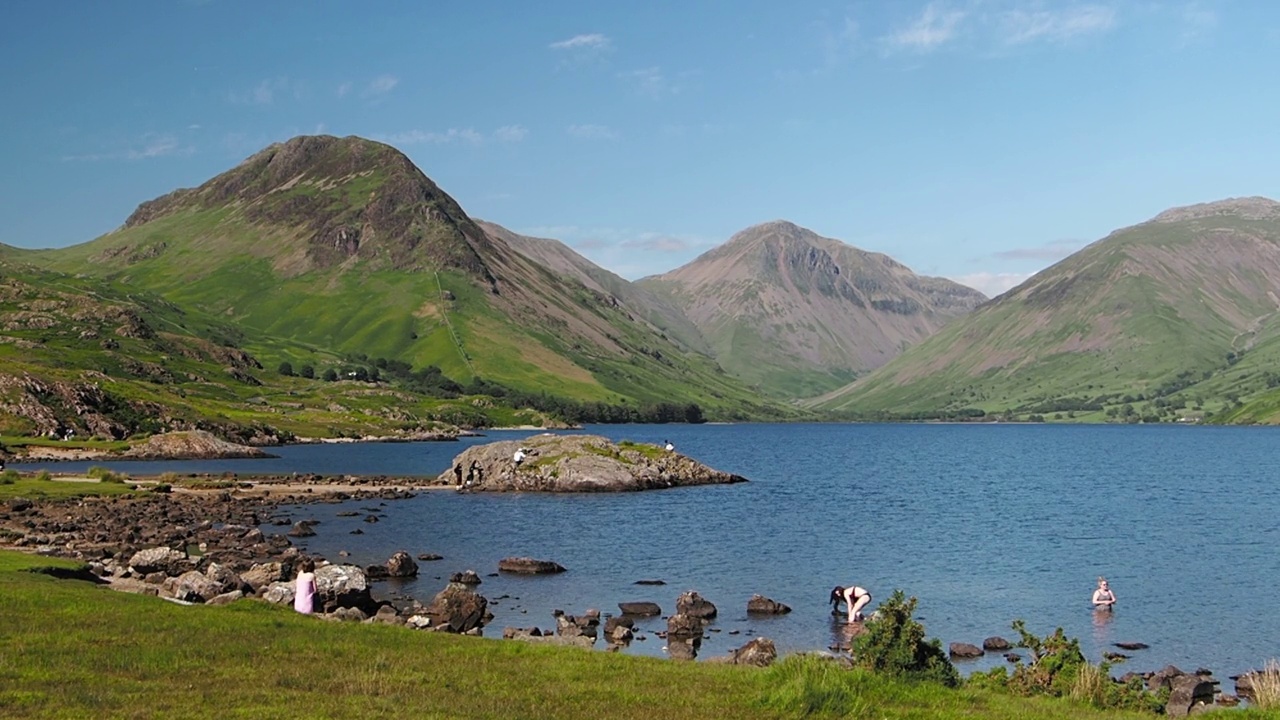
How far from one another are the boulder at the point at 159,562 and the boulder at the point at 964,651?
1634 inches

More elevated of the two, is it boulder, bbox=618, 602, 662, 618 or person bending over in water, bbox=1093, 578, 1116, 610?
boulder, bbox=618, 602, 662, 618

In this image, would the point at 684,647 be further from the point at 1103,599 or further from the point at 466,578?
the point at 1103,599

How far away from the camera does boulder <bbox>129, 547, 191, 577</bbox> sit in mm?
56969

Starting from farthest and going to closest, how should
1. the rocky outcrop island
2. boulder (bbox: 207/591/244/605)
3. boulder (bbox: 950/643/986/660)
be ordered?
1. the rocky outcrop island
2. boulder (bbox: 950/643/986/660)
3. boulder (bbox: 207/591/244/605)

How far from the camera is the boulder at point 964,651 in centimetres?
4597

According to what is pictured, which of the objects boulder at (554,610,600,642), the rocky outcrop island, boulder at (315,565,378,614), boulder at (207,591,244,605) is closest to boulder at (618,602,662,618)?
boulder at (554,610,600,642)

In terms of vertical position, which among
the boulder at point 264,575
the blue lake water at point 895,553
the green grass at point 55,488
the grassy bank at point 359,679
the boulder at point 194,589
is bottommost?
the blue lake water at point 895,553

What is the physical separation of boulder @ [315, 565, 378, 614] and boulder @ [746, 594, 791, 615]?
2017 centimetres

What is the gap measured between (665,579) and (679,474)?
70101 millimetres

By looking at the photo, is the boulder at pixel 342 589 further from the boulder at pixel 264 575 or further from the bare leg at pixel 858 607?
the bare leg at pixel 858 607

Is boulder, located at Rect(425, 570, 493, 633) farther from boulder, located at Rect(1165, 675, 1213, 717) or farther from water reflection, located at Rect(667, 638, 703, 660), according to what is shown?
boulder, located at Rect(1165, 675, 1213, 717)

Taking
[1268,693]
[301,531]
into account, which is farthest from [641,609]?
[301,531]

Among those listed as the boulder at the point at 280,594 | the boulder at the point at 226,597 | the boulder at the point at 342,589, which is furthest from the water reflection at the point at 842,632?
the boulder at the point at 226,597

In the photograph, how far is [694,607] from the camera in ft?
177
